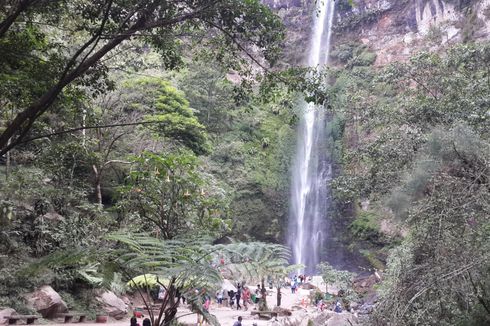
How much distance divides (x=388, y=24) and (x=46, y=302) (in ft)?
111

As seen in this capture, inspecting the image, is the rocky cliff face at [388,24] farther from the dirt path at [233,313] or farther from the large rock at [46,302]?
the large rock at [46,302]

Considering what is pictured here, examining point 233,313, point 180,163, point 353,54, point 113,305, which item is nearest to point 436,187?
point 180,163

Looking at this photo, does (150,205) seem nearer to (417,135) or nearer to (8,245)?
(8,245)

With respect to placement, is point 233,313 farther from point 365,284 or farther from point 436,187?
point 436,187

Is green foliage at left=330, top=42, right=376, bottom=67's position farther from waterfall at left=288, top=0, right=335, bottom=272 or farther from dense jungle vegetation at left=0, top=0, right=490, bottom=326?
dense jungle vegetation at left=0, top=0, right=490, bottom=326

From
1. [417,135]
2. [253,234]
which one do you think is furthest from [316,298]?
[417,135]

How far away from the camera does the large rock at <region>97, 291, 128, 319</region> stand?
12406 mm

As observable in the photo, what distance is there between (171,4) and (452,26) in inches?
1174

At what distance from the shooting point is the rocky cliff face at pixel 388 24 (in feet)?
96.8

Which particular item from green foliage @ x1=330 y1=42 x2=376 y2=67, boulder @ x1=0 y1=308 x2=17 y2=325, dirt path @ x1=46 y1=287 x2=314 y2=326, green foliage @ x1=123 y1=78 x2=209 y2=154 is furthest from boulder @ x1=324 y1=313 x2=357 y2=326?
green foliage @ x1=330 y1=42 x2=376 y2=67

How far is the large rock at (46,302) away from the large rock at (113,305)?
4.84 feet

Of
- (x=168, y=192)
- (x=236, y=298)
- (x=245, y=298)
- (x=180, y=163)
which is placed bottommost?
(x=245, y=298)

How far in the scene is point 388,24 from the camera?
35.7 metres

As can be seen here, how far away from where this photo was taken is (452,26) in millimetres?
29406
